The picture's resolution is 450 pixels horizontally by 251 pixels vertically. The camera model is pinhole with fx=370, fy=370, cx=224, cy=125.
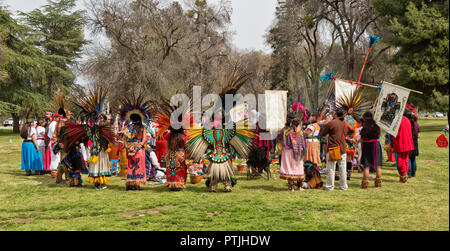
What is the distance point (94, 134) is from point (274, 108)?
4985 millimetres

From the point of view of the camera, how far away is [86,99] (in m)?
8.78

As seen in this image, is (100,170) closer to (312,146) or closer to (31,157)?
(31,157)

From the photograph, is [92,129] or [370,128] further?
[92,129]

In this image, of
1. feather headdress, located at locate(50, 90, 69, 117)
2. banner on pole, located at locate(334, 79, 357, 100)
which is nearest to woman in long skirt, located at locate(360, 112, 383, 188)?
A: banner on pole, located at locate(334, 79, 357, 100)

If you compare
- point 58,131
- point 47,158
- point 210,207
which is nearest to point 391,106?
point 210,207

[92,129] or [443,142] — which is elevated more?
[92,129]

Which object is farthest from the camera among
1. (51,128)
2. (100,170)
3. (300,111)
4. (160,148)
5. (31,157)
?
(31,157)

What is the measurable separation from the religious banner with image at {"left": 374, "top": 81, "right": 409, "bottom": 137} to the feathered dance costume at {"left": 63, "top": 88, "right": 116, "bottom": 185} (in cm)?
601

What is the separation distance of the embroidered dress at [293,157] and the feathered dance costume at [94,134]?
4087mm

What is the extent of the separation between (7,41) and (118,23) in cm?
1398

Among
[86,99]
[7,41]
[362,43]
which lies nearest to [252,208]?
[86,99]

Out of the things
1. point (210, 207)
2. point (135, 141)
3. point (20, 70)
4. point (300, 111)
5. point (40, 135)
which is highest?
point (20, 70)

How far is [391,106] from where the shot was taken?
23.2 ft

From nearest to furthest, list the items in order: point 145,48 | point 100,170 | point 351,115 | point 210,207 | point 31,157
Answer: point 210,207 < point 100,170 < point 351,115 < point 31,157 < point 145,48
